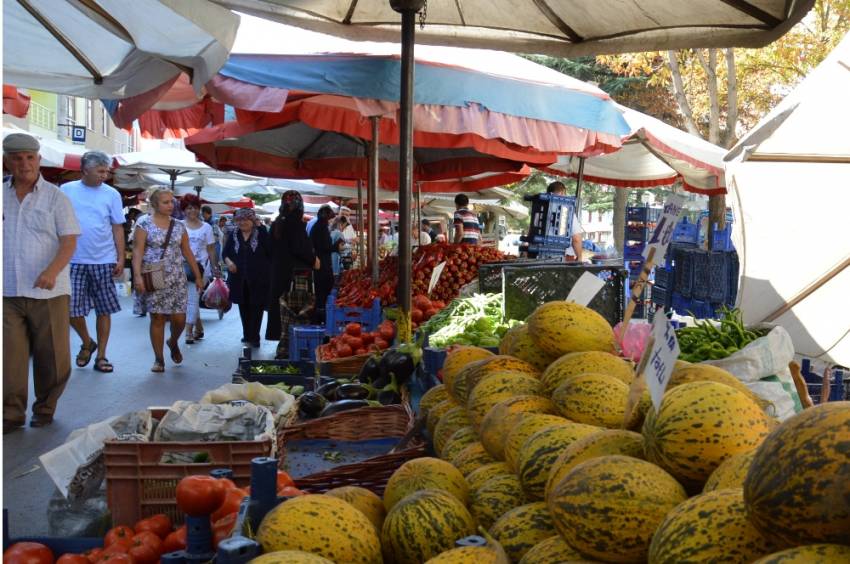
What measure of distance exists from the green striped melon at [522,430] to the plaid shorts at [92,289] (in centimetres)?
750

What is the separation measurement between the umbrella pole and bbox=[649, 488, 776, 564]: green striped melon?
4535 millimetres

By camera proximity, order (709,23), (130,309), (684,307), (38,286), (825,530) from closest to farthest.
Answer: (825,530) → (709,23) → (38,286) → (684,307) → (130,309)

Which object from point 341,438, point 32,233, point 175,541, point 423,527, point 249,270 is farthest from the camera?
point 249,270

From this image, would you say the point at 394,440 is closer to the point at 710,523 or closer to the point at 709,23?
the point at 710,523

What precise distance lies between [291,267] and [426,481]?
9037mm

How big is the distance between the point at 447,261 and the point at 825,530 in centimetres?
737

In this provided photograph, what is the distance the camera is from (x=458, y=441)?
265 centimetres

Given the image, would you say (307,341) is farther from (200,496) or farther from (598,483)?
(598,483)

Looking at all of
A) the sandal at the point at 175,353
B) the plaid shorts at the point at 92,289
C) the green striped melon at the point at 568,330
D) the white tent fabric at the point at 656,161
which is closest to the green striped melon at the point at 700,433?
the green striped melon at the point at 568,330

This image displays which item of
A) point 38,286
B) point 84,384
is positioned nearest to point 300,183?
point 84,384

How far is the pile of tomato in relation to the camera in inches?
96.1

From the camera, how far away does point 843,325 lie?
6137mm

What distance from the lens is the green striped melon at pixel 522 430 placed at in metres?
2.11

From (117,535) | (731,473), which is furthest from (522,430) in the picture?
(117,535)
